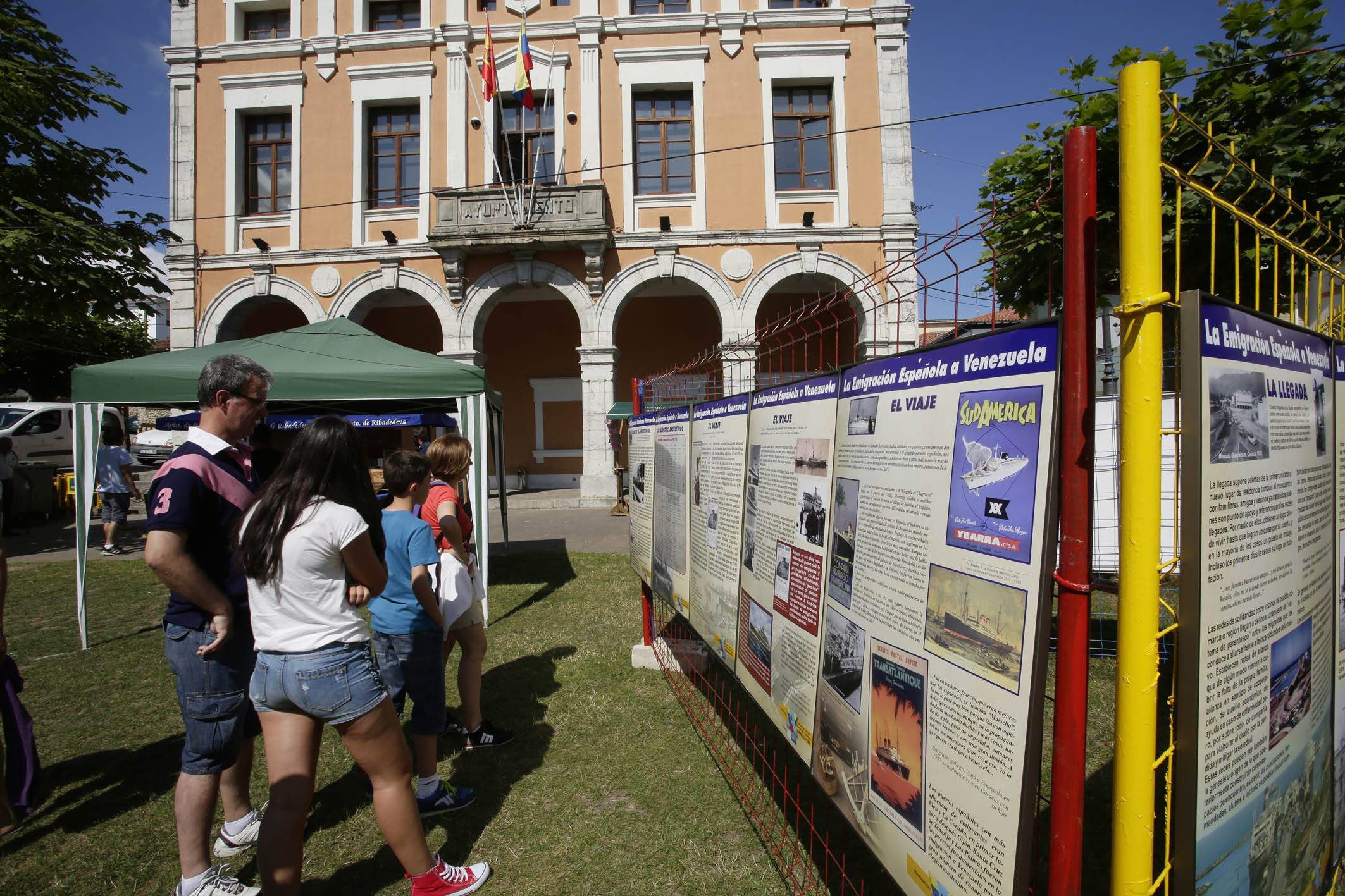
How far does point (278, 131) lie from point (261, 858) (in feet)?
58.6

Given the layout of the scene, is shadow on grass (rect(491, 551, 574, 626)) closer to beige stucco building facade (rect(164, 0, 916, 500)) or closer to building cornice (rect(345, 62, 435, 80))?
beige stucco building facade (rect(164, 0, 916, 500))

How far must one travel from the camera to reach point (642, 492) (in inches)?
190

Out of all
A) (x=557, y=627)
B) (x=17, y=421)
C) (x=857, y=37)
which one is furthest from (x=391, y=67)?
(x=557, y=627)

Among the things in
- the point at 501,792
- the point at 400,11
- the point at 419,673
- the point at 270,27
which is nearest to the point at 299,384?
the point at 419,673

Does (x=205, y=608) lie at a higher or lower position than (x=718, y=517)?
lower

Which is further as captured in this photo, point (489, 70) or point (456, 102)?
point (456, 102)

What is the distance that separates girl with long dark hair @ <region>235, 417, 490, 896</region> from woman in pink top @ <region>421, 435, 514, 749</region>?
1263 millimetres

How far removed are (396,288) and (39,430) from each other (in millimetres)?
8871

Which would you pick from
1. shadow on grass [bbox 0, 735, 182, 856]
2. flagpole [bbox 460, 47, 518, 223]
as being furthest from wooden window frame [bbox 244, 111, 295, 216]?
shadow on grass [bbox 0, 735, 182, 856]

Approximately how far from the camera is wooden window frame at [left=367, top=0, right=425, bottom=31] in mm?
15656

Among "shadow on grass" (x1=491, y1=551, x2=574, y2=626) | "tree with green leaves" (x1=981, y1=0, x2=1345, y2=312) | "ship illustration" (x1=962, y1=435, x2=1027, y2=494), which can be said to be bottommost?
"shadow on grass" (x1=491, y1=551, x2=574, y2=626)

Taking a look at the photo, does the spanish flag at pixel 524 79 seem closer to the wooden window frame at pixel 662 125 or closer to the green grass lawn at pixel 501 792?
the wooden window frame at pixel 662 125

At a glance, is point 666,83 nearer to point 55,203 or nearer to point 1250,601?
point 55,203

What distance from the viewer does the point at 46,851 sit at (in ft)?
9.45
